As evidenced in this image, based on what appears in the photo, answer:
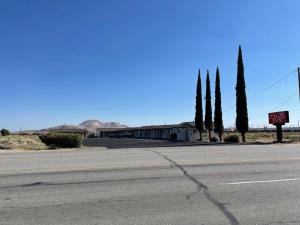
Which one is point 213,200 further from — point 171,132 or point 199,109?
point 171,132

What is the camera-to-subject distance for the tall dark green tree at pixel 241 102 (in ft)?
173

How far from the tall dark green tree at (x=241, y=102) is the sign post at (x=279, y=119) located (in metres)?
3.93

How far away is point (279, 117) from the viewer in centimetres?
4759

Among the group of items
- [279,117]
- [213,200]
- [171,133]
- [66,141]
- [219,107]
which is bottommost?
[213,200]

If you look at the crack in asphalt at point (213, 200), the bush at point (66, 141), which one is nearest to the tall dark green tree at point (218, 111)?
the bush at point (66, 141)

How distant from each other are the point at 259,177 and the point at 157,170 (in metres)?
3.31

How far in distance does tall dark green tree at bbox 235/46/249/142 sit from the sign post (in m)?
3.93

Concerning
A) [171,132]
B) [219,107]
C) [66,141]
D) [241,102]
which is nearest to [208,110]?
[219,107]

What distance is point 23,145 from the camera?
35.8m

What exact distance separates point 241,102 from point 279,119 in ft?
21.6

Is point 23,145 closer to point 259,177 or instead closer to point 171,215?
point 259,177

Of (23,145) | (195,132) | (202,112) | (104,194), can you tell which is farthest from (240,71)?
(104,194)

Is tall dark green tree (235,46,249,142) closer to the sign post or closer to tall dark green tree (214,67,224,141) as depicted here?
the sign post

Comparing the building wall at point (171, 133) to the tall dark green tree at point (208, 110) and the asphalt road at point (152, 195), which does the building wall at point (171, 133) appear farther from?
the asphalt road at point (152, 195)
